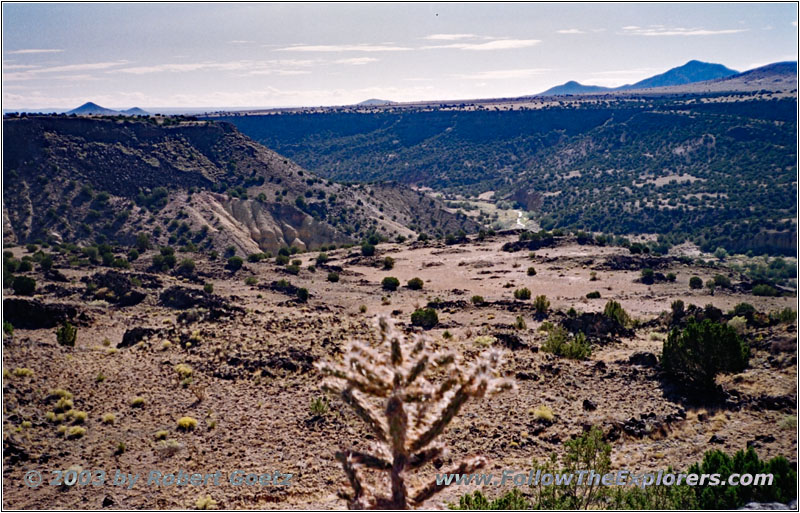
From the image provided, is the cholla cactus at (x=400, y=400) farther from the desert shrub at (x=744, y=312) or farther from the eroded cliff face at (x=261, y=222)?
the eroded cliff face at (x=261, y=222)

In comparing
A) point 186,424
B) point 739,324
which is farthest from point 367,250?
point 186,424

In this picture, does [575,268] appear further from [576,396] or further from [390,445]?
[390,445]

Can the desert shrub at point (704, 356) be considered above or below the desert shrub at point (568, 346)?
above

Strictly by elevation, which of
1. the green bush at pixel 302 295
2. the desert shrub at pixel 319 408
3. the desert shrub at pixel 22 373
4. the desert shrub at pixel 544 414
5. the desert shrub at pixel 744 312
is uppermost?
the desert shrub at pixel 22 373

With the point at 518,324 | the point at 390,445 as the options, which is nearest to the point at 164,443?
the point at 390,445

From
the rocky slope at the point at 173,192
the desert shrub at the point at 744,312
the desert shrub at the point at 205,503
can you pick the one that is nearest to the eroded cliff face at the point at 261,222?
the rocky slope at the point at 173,192

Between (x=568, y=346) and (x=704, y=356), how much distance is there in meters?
5.09

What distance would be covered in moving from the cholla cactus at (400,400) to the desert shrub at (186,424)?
793cm

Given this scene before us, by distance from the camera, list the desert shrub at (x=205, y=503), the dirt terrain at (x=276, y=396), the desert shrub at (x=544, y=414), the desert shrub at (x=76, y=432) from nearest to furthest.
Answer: the desert shrub at (x=205, y=503)
the dirt terrain at (x=276, y=396)
the desert shrub at (x=76, y=432)
the desert shrub at (x=544, y=414)

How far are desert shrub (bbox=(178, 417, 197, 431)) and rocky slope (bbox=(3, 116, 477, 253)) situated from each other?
46055 mm

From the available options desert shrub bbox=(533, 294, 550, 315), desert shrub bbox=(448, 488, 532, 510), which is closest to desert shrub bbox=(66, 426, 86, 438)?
desert shrub bbox=(448, 488, 532, 510)

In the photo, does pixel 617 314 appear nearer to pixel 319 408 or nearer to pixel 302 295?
pixel 302 295

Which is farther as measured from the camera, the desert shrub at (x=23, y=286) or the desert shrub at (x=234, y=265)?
the desert shrub at (x=234, y=265)

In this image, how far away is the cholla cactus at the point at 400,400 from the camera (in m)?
9.73
